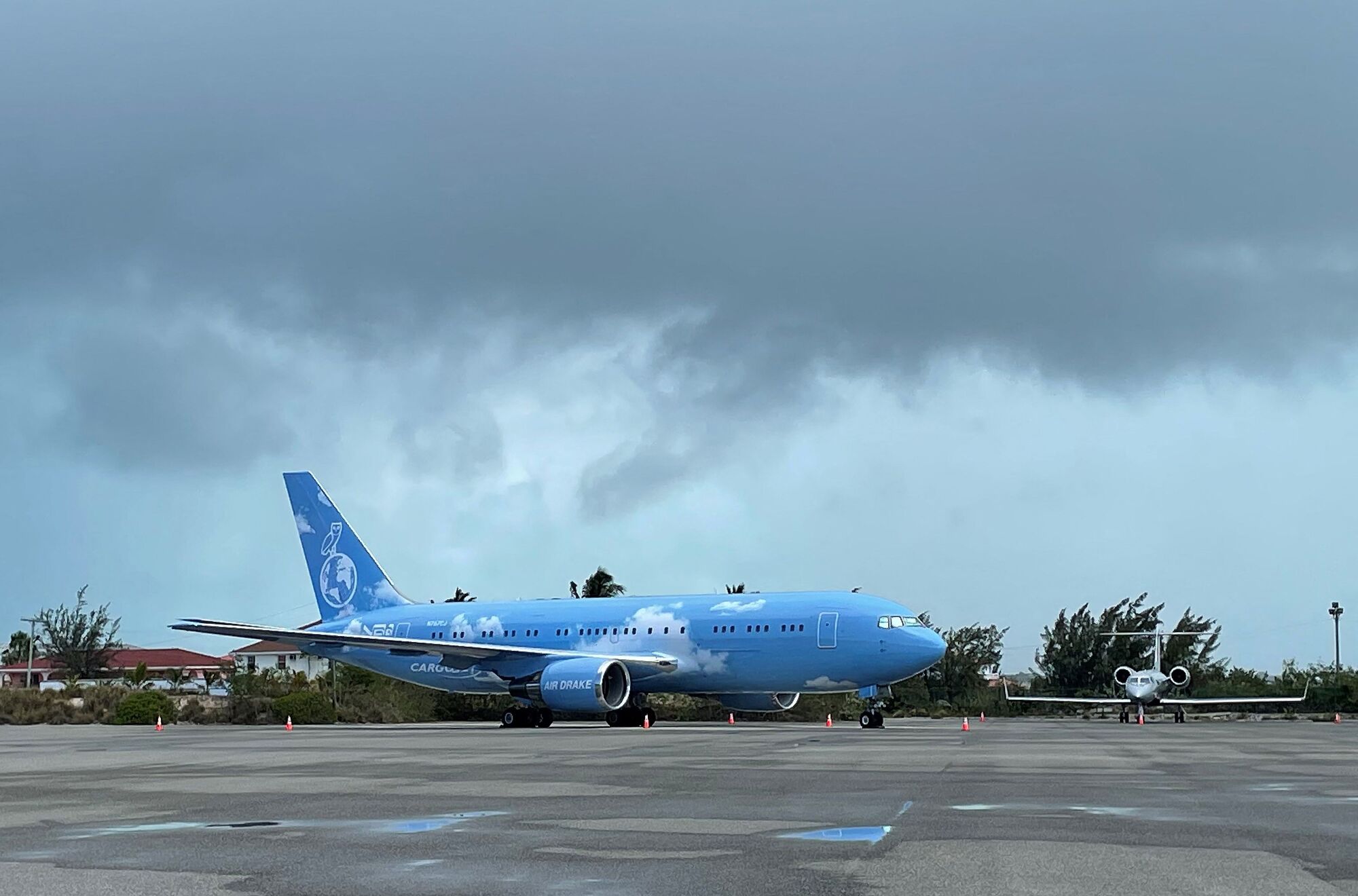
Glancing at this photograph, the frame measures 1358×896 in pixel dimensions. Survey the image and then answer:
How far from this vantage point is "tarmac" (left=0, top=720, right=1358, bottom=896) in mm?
7488

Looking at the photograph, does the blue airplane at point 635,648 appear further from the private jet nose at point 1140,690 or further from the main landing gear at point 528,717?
the private jet nose at point 1140,690

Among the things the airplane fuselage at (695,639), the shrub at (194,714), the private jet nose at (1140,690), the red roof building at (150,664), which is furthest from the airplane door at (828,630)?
the red roof building at (150,664)

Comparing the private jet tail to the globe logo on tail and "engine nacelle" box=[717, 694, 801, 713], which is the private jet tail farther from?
"engine nacelle" box=[717, 694, 801, 713]

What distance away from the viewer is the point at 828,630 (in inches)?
1479

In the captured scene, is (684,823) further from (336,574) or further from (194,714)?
(194,714)

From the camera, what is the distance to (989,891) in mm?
6957

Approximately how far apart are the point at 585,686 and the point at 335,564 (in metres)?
14.2

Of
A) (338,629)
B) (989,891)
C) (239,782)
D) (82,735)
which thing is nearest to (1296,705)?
(338,629)

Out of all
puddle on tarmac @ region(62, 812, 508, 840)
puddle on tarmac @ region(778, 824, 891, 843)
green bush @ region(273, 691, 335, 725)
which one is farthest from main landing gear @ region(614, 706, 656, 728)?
puddle on tarmac @ region(778, 824, 891, 843)

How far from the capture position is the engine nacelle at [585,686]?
37906 mm

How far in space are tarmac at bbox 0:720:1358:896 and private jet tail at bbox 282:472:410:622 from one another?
86.4 ft

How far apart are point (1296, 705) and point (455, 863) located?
6510cm

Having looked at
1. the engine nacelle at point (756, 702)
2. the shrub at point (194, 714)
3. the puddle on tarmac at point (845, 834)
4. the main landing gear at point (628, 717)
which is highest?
the puddle on tarmac at point (845, 834)

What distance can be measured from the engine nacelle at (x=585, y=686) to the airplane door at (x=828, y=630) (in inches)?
213
